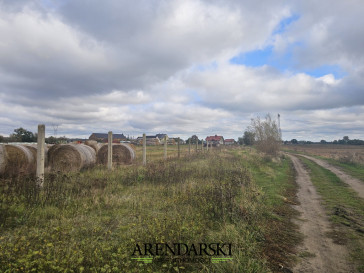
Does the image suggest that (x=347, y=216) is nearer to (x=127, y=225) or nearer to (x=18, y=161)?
(x=127, y=225)

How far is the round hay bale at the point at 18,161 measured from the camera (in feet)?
31.9

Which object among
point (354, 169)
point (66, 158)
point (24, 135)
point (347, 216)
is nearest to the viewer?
point (347, 216)

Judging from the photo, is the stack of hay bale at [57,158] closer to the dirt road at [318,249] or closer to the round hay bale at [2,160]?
the round hay bale at [2,160]

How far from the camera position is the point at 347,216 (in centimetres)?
665

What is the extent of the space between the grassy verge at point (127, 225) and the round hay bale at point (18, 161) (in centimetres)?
270

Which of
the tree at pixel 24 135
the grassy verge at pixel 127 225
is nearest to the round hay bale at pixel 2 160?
the grassy verge at pixel 127 225

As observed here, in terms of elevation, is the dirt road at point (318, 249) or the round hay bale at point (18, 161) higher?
the round hay bale at point (18, 161)

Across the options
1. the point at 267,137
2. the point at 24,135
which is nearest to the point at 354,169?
the point at 267,137

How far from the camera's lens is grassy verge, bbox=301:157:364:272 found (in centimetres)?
466

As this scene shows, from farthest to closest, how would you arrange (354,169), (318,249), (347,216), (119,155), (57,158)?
(354,169) → (119,155) → (57,158) → (347,216) → (318,249)

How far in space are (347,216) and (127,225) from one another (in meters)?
6.16

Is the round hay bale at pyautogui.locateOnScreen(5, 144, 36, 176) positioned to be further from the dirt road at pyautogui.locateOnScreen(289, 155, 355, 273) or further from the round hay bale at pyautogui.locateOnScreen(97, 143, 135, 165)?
the dirt road at pyautogui.locateOnScreen(289, 155, 355, 273)

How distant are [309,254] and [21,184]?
307 inches

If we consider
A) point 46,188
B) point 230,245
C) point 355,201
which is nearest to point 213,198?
point 230,245
